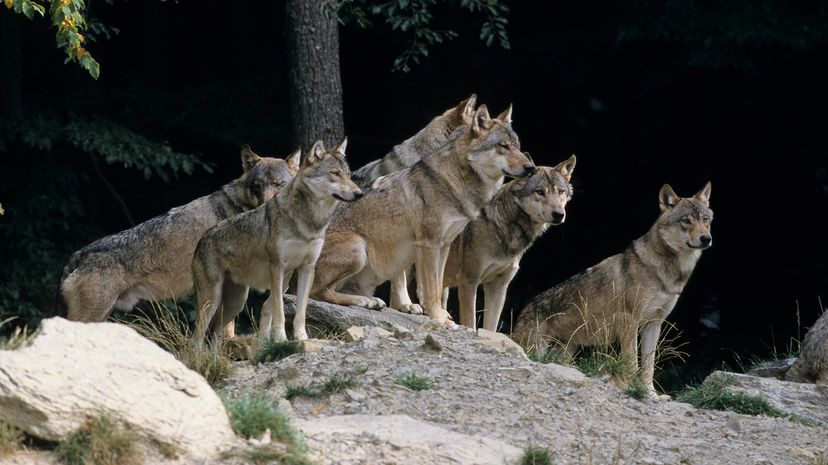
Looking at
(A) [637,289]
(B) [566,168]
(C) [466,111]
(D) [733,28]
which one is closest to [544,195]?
(B) [566,168]

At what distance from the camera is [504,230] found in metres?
11.5

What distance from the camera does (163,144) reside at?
15.0 metres

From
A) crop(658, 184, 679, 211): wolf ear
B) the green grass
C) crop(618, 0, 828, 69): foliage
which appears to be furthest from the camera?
crop(618, 0, 828, 69): foliage

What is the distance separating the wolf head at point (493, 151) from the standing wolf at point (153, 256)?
5.63 feet

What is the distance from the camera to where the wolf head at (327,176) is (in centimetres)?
968

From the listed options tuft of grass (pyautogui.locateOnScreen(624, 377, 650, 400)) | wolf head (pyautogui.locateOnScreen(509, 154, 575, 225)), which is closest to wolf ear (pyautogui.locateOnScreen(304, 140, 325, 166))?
wolf head (pyautogui.locateOnScreen(509, 154, 575, 225))

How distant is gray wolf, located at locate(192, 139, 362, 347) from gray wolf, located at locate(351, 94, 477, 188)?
228 centimetres

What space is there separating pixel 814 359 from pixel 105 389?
269 inches

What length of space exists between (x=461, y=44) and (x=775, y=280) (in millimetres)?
5376

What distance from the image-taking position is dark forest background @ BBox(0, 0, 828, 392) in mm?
16203

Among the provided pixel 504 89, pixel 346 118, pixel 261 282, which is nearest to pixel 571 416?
pixel 261 282

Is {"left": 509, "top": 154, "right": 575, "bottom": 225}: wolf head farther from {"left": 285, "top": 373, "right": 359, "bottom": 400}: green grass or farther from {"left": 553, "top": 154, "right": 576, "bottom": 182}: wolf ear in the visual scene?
{"left": 285, "top": 373, "right": 359, "bottom": 400}: green grass

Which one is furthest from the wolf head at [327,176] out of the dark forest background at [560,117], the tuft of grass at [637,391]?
the dark forest background at [560,117]

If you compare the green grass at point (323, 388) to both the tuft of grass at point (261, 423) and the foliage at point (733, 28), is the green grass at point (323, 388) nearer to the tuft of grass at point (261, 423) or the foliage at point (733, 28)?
the tuft of grass at point (261, 423)
